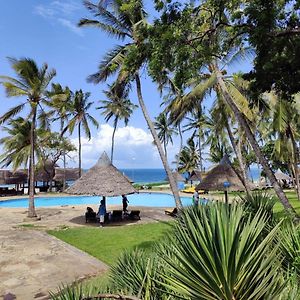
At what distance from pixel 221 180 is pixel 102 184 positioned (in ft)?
22.2

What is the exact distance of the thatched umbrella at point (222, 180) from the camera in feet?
57.5

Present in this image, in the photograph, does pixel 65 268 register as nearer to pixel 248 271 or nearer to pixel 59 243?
pixel 59 243

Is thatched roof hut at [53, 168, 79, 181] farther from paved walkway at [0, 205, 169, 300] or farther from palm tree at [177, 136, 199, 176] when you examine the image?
paved walkway at [0, 205, 169, 300]

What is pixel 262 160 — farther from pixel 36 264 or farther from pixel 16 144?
pixel 16 144

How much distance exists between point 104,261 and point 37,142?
2679 cm

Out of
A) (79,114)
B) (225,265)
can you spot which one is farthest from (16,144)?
(225,265)

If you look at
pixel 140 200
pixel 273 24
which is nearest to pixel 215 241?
pixel 273 24

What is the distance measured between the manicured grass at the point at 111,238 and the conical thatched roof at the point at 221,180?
4458mm

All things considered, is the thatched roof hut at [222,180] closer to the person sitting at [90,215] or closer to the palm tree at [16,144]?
the person sitting at [90,215]

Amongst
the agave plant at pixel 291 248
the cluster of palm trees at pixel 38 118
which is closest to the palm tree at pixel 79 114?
the cluster of palm trees at pixel 38 118

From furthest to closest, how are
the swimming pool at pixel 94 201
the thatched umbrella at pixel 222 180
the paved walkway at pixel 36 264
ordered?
the swimming pool at pixel 94 201, the thatched umbrella at pixel 222 180, the paved walkway at pixel 36 264

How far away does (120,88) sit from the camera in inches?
592

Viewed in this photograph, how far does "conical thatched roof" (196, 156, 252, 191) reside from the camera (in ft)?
57.6

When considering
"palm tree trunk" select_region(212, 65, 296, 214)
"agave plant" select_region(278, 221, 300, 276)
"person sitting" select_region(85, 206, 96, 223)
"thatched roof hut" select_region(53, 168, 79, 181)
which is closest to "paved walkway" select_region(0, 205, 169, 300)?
"person sitting" select_region(85, 206, 96, 223)
